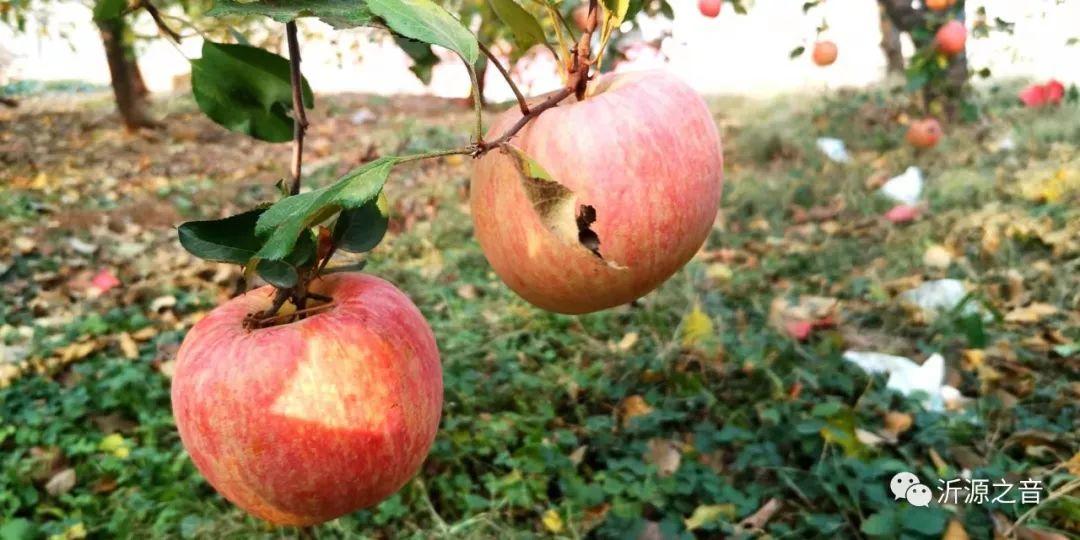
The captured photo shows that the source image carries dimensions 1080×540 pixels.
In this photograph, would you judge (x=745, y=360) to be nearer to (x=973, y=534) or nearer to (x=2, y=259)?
(x=973, y=534)

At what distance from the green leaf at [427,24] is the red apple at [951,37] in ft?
9.48

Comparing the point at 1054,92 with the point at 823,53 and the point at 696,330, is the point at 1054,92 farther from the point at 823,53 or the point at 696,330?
the point at 696,330

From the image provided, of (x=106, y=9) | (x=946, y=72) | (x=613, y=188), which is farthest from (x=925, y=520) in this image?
(x=946, y=72)

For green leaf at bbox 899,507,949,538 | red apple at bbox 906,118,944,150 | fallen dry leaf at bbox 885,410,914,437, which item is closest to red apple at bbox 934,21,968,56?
red apple at bbox 906,118,944,150

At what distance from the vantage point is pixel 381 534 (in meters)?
1.51

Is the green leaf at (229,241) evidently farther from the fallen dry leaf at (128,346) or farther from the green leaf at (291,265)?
the fallen dry leaf at (128,346)

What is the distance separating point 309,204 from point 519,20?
28 centimetres

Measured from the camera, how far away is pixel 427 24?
52cm

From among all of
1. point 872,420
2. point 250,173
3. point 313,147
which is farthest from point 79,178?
point 872,420

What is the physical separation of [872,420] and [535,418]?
26.2 inches

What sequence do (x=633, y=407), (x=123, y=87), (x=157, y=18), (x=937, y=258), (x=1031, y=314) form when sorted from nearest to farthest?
(x=157, y=18)
(x=633, y=407)
(x=1031, y=314)
(x=937, y=258)
(x=123, y=87)

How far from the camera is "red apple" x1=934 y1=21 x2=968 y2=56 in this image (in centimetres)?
297

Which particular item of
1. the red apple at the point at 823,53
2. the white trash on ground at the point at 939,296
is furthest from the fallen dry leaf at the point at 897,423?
the red apple at the point at 823,53

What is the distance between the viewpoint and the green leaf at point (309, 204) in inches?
18.6
